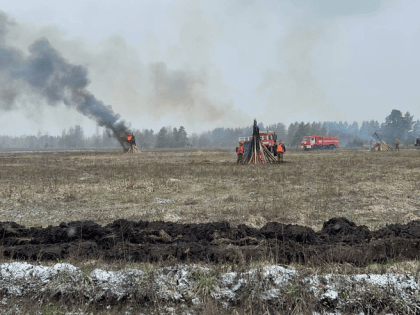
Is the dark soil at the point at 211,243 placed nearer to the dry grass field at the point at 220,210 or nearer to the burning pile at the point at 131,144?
the dry grass field at the point at 220,210

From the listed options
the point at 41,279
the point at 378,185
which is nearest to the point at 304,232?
the point at 41,279

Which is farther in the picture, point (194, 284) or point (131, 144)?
point (131, 144)

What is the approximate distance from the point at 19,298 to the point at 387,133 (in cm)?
12069

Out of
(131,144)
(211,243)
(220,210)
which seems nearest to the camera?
(211,243)

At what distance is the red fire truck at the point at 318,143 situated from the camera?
5381 cm

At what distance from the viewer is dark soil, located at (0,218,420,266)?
509 centimetres

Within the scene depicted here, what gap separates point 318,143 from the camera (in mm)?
55062

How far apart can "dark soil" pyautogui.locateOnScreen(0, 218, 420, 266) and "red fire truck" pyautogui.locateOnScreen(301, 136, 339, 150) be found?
1924 inches

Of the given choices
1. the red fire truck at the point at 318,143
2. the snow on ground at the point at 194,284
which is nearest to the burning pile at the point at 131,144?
the red fire truck at the point at 318,143

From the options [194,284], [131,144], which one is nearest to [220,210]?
[194,284]

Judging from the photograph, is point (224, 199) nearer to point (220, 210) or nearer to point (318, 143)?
point (220, 210)

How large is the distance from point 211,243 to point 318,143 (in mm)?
52645

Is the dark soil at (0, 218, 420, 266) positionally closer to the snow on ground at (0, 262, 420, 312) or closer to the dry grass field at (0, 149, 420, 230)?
the snow on ground at (0, 262, 420, 312)

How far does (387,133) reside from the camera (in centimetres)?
10856
